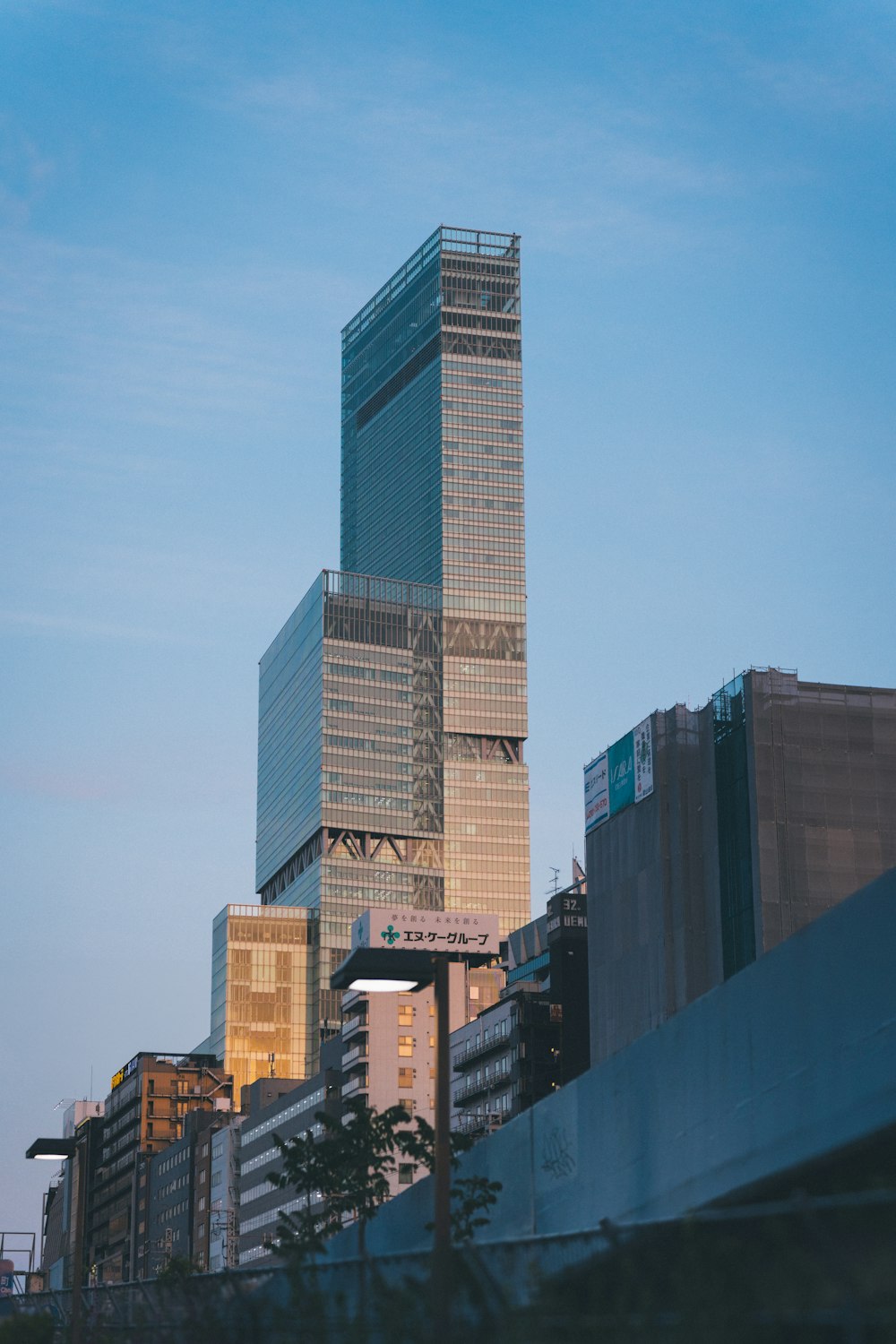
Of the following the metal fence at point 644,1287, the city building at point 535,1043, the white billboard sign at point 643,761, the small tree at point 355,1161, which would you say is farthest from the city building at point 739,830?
the metal fence at point 644,1287

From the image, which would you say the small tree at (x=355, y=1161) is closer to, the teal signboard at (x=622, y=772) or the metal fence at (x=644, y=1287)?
the metal fence at (x=644, y=1287)

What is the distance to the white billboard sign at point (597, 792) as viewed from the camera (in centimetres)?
17575

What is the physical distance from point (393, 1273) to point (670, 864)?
14055 cm

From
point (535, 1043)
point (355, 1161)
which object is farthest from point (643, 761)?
point (355, 1161)

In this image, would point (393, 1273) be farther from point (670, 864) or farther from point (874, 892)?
point (670, 864)

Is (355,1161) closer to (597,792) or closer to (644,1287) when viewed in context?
(644,1287)

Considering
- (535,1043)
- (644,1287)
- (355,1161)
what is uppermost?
(535,1043)

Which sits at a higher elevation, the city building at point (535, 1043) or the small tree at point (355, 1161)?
the city building at point (535, 1043)

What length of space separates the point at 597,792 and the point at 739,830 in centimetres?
Answer: 2449

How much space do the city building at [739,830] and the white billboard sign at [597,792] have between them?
7807 millimetres

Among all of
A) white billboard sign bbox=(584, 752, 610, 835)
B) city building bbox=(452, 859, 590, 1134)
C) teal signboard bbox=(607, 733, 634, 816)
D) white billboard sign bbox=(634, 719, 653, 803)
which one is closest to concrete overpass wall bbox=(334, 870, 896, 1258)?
white billboard sign bbox=(634, 719, 653, 803)

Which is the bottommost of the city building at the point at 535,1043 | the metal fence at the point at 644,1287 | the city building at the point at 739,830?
the metal fence at the point at 644,1287

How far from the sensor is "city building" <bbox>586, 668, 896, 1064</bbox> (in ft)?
497

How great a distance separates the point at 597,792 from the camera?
17888 centimetres
